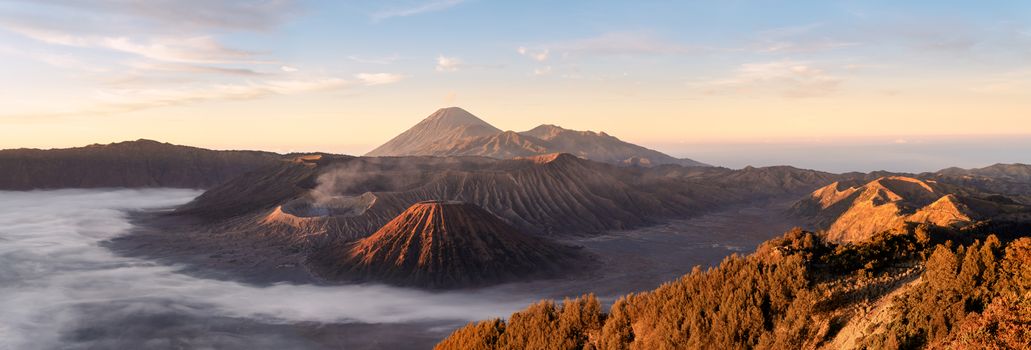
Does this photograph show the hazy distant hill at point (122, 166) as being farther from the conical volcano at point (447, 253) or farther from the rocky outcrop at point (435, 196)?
the conical volcano at point (447, 253)

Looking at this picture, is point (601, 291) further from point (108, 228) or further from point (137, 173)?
point (137, 173)

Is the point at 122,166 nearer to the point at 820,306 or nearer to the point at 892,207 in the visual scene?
the point at 892,207

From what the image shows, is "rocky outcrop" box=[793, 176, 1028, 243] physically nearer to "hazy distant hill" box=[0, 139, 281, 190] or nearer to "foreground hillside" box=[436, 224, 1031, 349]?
"foreground hillside" box=[436, 224, 1031, 349]

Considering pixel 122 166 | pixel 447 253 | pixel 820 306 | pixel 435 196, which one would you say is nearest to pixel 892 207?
pixel 447 253

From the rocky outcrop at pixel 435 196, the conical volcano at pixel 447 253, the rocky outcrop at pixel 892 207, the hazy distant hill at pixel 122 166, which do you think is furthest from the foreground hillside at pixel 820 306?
the hazy distant hill at pixel 122 166

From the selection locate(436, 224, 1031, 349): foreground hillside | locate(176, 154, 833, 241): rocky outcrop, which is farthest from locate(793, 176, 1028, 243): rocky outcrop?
locate(436, 224, 1031, 349): foreground hillside

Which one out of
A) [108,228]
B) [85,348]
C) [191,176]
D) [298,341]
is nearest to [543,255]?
[298,341]

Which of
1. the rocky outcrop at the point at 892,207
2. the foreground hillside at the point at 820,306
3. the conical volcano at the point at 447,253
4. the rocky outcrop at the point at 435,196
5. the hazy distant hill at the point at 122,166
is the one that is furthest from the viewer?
the hazy distant hill at the point at 122,166
